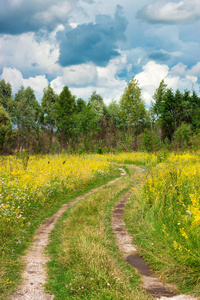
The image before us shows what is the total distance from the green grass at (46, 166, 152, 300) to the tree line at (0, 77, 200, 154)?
719 inches

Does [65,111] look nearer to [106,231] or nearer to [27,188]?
[27,188]

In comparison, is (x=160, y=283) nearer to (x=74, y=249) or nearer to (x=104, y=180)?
(x=74, y=249)

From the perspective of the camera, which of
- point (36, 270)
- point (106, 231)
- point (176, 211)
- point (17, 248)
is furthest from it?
point (176, 211)

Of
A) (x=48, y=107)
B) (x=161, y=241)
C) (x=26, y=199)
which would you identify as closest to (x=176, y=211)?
(x=161, y=241)

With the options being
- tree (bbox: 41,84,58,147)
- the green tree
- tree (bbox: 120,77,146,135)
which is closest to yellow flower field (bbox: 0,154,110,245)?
tree (bbox: 120,77,146,135)

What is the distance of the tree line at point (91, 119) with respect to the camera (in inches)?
1148

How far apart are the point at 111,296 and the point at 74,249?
1.60 meters

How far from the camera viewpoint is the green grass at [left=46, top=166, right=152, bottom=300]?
3.72m

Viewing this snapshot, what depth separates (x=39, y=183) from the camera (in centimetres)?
980

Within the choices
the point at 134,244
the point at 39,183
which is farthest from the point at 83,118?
the point at 134,244

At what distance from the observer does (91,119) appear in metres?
28.3

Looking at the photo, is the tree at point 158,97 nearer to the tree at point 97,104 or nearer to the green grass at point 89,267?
the tree at point 97,104

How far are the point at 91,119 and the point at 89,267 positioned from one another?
81.3 feet

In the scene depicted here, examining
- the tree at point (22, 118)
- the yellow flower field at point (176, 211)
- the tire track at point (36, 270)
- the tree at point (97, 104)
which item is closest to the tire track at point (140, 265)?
the yellow flower field at point (176, 211)
